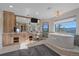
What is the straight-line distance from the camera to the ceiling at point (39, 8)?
87.4 inches

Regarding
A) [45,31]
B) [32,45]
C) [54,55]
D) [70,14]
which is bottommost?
[54,55]

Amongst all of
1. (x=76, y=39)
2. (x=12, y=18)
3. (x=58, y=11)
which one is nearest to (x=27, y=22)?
(x=12, y=18)

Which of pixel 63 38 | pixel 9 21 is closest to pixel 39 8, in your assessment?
pixel 9 21

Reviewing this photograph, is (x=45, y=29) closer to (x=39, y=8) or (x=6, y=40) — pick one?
(x=39, y=8)

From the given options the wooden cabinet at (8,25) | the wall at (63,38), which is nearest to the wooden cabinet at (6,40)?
the wooden cabinet at (8,25)

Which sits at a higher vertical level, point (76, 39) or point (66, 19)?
point (66, 19)

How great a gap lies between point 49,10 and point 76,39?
88cm

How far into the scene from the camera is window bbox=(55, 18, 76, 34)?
90.2 inches

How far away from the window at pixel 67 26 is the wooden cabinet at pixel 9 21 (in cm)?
103

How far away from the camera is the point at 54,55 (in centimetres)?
227

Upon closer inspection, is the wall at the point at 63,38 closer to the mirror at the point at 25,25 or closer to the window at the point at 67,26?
the window at the point at 67,26

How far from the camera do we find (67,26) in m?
2.39

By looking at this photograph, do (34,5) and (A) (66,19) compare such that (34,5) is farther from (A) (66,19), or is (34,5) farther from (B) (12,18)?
(A) (66,19)

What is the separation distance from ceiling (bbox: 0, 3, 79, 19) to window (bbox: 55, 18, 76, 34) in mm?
238
